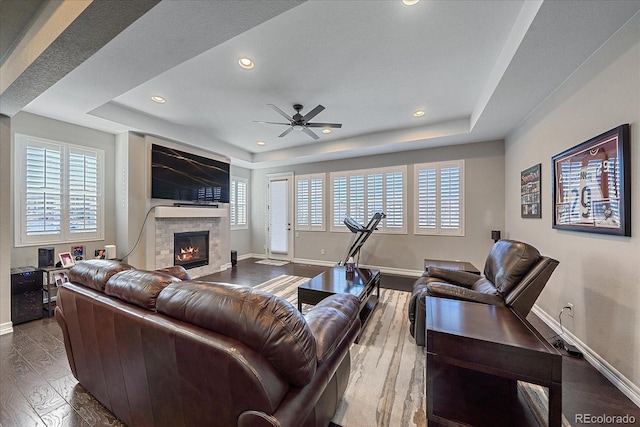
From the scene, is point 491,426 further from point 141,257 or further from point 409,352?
point 141,257

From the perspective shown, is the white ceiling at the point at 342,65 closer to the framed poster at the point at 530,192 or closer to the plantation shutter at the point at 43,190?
the plantation shutter at the point at 43,190

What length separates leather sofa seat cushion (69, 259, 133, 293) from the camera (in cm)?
161

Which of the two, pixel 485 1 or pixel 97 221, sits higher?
pixel 485 1

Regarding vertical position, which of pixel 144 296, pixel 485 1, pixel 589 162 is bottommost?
pixel 144 296

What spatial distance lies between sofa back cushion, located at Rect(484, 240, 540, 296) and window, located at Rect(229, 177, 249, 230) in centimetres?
606

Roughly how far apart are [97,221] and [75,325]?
10.6 ft

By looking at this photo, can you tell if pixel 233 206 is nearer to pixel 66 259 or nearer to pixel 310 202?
pixel 310 202

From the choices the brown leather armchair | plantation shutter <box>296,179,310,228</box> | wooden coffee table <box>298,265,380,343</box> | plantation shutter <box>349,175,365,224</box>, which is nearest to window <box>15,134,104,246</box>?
wooden coffee table <box>298,265,380,343</box>

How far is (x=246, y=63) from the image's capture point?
2730 millimetres

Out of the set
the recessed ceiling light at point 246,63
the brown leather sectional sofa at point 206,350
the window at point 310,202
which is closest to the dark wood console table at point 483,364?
the brown leather sectional sofa at point 206,350

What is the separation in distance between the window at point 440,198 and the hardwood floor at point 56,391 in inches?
103

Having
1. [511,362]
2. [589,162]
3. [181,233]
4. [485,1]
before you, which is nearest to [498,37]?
[485,1]

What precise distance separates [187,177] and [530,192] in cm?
587

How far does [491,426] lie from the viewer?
55.7 inches
